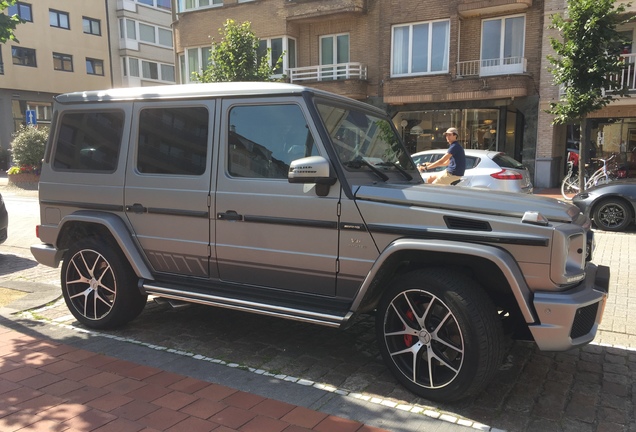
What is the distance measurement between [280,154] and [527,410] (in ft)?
8.20

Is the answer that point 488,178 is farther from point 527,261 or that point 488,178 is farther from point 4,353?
point 4,353

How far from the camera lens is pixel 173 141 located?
4348 millimetres

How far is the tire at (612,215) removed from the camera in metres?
9.75

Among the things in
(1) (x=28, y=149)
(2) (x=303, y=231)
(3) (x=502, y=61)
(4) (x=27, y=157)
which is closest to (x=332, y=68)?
(3) (x=502, y=61)

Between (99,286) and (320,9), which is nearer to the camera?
(99,286)

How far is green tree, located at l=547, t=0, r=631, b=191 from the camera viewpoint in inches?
443

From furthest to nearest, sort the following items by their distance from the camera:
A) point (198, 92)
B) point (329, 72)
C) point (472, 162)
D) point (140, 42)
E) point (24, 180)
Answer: point (140, 42) < point (329, 72) < point (24, 180) < point (472, 162) < point (198, 92)

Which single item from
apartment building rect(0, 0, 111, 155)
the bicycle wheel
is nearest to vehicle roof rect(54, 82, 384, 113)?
the bicycle wheel

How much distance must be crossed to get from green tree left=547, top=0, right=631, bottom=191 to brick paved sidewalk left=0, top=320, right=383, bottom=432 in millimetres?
11275

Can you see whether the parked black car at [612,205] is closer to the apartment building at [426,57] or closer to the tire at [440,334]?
the tire at [440,334]

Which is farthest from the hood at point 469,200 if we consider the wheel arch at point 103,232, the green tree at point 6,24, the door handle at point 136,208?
the green tree at point 6,24

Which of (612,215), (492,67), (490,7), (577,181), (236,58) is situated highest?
(490,7)

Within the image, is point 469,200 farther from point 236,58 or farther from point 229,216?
point 236,58

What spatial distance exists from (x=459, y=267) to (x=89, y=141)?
11.6ft
